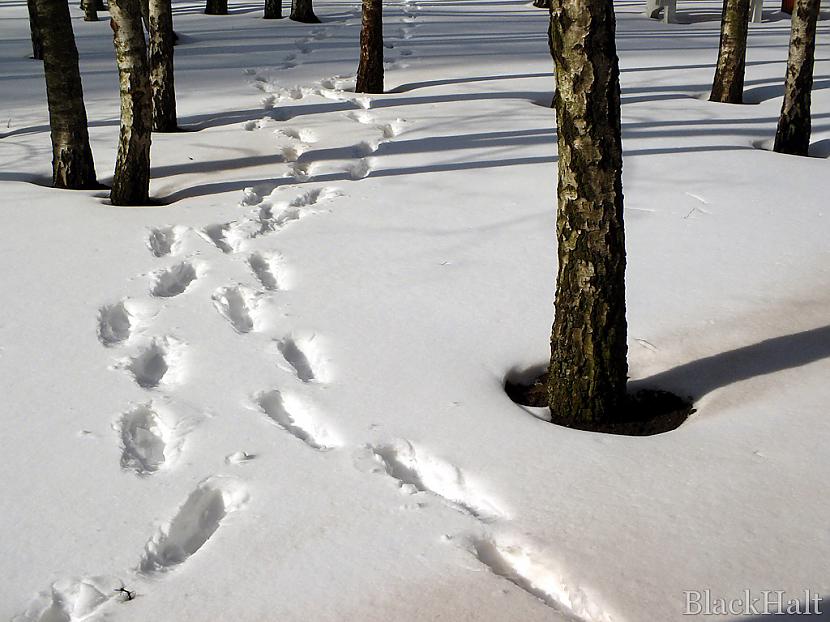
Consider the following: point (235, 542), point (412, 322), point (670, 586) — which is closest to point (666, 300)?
point (412, 322)

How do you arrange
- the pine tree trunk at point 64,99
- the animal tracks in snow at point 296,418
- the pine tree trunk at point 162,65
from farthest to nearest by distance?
the pine tree trunk at point 162,65
the pine tree trunk at point 64,99
the animal tracks in snow at point 296,418

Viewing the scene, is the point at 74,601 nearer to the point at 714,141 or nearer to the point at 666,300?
the point at 666,300

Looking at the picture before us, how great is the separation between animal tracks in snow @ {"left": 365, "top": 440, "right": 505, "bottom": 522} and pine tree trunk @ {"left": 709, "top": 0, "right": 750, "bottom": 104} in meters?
7.24

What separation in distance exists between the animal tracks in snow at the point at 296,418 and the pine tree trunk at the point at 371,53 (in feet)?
21.6

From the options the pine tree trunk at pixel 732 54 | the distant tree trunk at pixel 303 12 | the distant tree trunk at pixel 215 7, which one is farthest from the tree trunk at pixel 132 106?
the distant tree trunk at pixel 215 7

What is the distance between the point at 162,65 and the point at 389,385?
5.49 meters

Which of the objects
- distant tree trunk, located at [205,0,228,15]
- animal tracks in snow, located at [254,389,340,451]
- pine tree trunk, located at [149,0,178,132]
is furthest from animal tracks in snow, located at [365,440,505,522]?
distant tree trunk, located at [205,0,228,15]

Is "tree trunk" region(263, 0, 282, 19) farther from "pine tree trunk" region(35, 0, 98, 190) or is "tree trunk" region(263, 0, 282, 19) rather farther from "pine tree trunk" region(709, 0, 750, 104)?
"pine tree trunk" region(35, 0, 98, 190)

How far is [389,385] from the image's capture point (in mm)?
3596

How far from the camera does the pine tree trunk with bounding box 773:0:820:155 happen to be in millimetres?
6707

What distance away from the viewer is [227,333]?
4062mm

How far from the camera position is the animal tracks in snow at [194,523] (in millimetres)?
2603

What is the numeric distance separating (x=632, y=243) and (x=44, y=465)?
3.55m

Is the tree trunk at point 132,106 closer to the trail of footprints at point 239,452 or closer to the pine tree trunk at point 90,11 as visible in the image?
the trail of footprints at point 239,452
